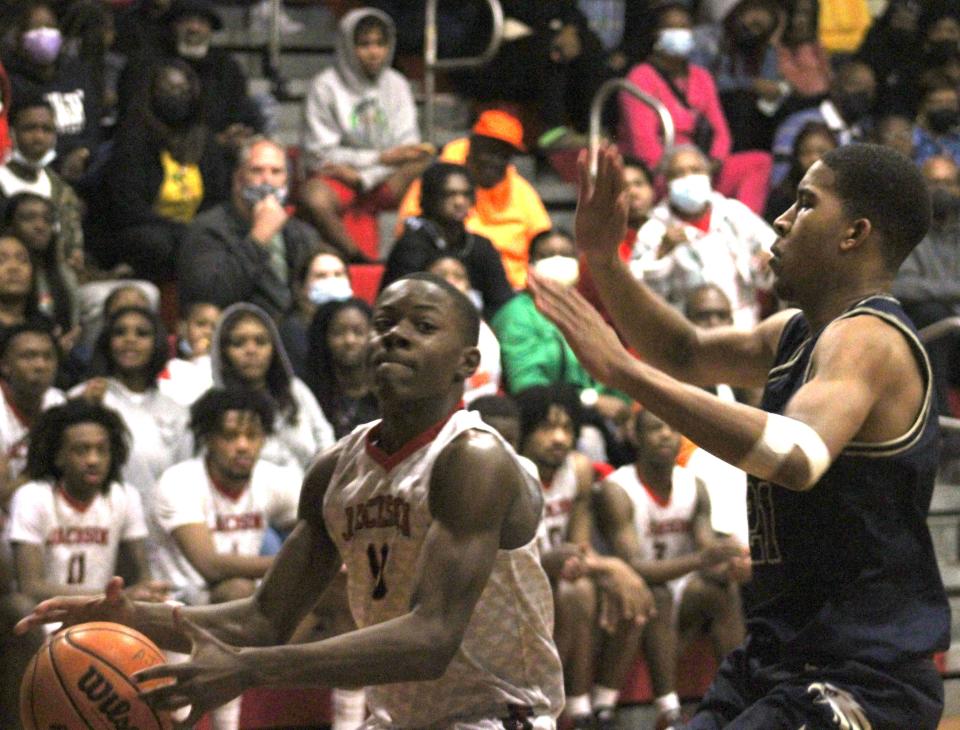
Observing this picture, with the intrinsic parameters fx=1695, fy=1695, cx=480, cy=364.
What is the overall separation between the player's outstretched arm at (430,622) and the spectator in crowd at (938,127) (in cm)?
782

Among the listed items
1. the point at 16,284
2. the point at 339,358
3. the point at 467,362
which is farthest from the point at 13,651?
the point at 467,362

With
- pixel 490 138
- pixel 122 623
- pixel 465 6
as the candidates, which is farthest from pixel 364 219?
pixel 122 623

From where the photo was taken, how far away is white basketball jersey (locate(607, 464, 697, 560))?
23.6 ft

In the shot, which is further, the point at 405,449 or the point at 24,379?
the point at 24,379

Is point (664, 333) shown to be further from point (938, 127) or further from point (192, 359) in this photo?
point (938, 127)

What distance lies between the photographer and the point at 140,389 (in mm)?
7227

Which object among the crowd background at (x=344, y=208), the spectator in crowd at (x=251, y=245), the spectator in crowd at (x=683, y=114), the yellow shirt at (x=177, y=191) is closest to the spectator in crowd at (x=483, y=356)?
the crowd background at (x=344, y=208)

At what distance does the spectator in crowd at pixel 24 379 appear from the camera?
22.4 feet

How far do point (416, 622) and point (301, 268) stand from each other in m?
5.33

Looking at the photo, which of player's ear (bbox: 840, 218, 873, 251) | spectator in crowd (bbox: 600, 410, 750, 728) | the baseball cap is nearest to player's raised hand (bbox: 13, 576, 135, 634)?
player's ear (bbox: 840, 218, 873, 251)

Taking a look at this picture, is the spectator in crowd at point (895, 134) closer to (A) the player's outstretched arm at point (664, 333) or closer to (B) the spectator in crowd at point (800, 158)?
(B) the spectator in crowd at point (800, 158)

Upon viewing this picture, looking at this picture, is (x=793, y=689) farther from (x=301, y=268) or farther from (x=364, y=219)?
(x=364, y=219)

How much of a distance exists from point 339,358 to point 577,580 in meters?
1.60

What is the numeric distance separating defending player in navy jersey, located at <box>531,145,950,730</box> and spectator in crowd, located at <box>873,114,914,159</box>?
7.14m
